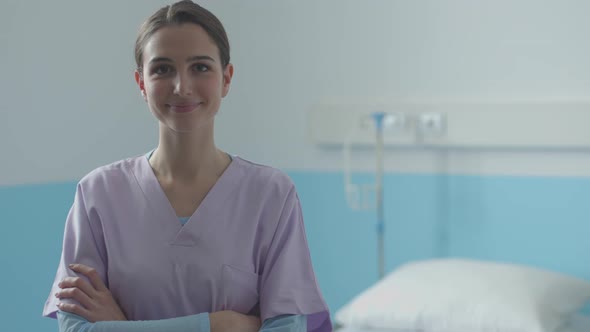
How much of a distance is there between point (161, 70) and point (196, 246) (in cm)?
24

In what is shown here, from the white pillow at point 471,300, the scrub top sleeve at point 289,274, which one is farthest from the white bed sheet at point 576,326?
the scrub top sleeve at point 289,274

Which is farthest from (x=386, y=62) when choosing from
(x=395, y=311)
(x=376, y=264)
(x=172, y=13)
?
(x=172, y=13)

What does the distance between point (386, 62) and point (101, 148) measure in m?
1.09

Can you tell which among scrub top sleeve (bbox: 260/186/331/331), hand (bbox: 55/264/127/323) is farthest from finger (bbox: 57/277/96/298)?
scrub top sleeve (bbox: 260/186/331/331)

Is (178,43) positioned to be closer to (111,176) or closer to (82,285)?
(111,176)

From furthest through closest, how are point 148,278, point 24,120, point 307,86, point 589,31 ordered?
point 307,86 < point 589,31 < point 24,120 < point 148,278

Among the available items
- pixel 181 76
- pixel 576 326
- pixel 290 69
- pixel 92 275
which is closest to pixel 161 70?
pixel 181 76

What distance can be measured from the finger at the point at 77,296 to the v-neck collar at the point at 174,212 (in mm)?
135

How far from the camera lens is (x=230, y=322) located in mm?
1119

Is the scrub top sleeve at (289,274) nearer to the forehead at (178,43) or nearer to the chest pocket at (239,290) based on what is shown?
the chest pocket at (239,290)

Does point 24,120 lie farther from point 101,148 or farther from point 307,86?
point 307,86

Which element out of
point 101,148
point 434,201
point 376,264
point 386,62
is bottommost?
point 376,264

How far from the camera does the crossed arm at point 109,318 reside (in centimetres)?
111

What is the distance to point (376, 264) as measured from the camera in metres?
3.20
